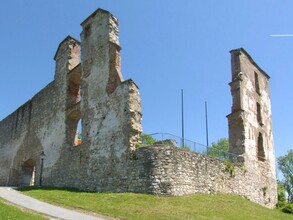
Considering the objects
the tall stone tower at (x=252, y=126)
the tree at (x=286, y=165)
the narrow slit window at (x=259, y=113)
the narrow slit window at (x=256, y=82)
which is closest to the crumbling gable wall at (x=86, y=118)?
the tall stone tower at (x=252, y=126)

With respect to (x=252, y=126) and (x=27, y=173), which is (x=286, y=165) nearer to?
(x=252, y=126)

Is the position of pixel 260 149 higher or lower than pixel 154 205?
higher

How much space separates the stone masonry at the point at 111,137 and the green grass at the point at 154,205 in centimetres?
82

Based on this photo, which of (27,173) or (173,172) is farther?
(27,173)

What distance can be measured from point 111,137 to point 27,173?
11.8m

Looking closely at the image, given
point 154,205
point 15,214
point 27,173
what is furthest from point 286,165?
point 15,214

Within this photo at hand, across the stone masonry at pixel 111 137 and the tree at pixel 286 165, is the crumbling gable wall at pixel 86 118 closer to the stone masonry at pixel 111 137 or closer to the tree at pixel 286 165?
the stone masonry at pixel 111 137

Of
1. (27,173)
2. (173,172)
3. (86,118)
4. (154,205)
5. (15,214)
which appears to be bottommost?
(15,214)

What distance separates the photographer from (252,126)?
2502 cm

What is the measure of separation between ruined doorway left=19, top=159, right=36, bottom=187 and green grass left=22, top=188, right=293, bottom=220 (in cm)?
998

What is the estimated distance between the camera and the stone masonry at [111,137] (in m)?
17.4

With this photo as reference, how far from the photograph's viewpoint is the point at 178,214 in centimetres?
1370

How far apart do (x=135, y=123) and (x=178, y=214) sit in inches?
225

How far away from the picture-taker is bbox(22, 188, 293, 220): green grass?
1373cm
